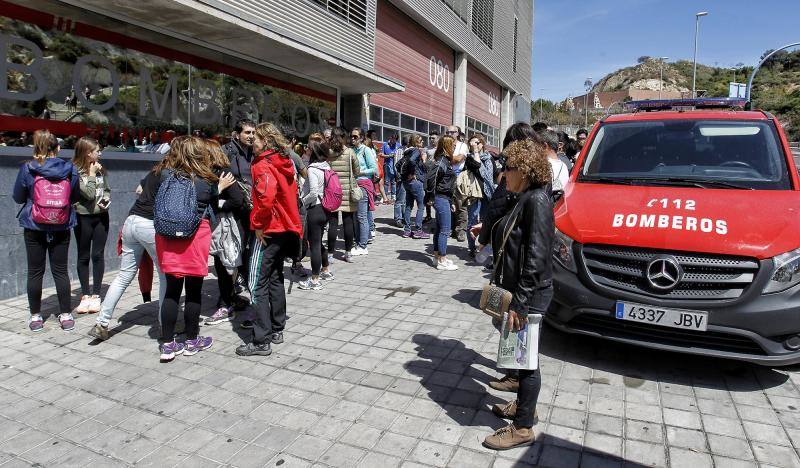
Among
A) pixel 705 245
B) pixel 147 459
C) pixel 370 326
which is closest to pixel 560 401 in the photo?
pixel 705 245

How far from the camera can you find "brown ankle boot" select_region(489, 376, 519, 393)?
3670 millimetres

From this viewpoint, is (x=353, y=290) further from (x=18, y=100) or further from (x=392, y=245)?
(x=18, y=100)

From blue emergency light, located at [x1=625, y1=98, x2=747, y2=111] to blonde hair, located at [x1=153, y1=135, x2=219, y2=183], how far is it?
5250mm

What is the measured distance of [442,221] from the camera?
7.34m

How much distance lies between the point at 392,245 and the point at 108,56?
520 cm

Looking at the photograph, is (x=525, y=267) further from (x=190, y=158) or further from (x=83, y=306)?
(x=83, y=306)

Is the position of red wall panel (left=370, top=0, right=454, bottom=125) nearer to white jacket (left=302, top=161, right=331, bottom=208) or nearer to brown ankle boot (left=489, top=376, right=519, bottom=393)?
white jacket (left=302, top=161, right=331, bottom=208)

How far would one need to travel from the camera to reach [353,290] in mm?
6344

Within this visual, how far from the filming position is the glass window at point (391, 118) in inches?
634

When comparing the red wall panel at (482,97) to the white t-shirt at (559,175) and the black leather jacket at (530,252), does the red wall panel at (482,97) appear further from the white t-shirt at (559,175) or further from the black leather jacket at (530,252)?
the black leather jacket at (530,252)

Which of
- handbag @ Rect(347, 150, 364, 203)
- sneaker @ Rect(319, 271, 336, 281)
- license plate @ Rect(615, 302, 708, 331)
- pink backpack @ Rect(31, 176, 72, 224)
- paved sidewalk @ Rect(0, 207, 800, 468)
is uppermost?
handbag @ Rect(347, 150, 364, 203)

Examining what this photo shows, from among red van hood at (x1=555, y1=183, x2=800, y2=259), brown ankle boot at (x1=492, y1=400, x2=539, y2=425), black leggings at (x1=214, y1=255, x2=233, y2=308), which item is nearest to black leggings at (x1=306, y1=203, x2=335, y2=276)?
black leggings at (x1=214, y1=255, x2=233, y2=308)

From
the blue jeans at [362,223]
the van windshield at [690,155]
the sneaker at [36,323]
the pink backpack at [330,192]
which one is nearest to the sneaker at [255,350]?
the sneaker at [36,323]

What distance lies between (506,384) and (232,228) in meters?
2.83
